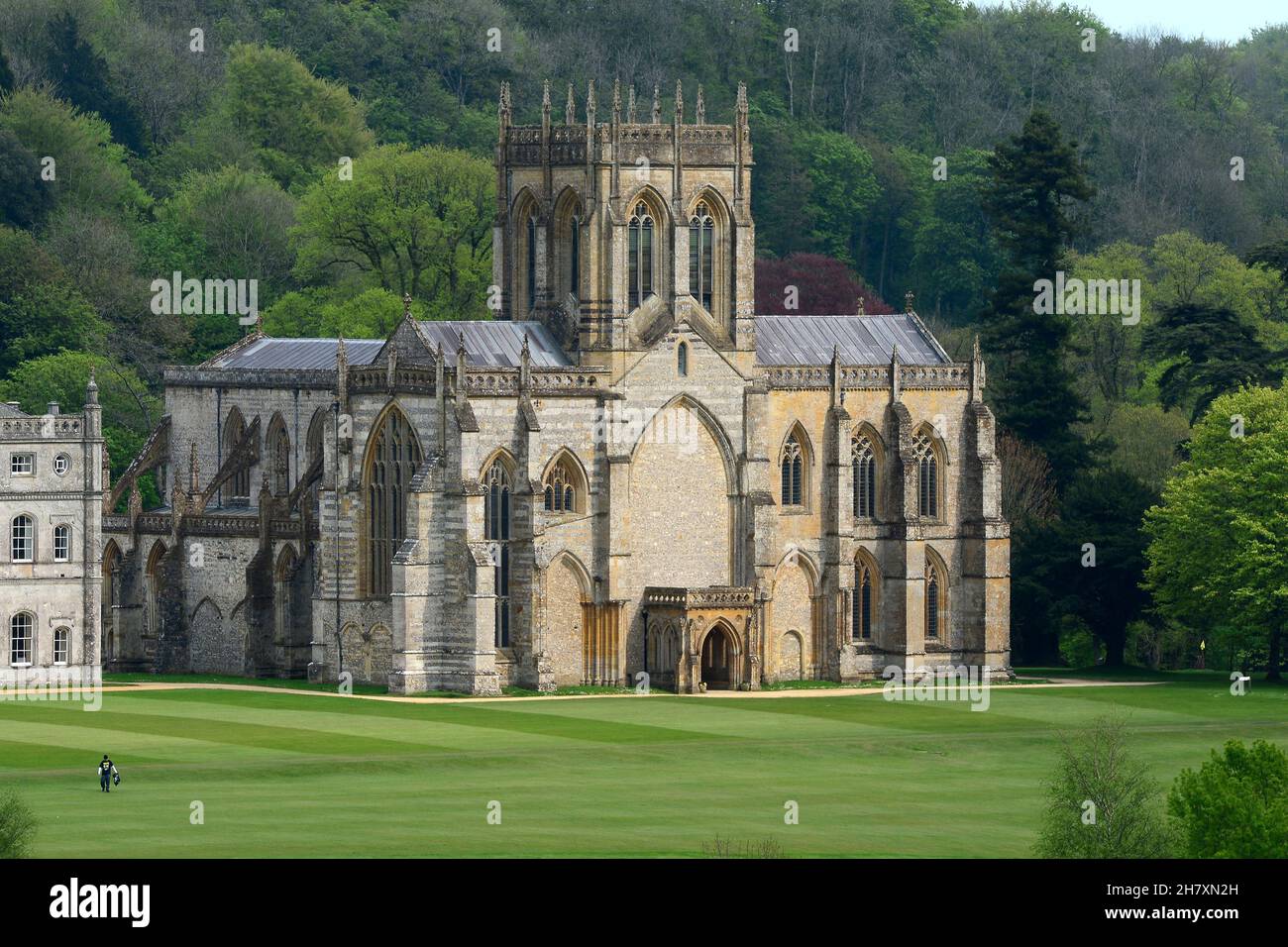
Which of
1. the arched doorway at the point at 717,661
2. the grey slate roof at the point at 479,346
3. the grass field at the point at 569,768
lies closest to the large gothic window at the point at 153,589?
the grey slate roof at the point at 479,346

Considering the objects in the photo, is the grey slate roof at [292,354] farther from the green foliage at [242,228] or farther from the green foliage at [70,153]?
the green foliage at [70,153]

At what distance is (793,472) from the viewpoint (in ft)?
367

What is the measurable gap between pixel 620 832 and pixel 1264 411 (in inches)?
1708

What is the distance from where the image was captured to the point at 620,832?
2990 inches

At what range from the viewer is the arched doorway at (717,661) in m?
109

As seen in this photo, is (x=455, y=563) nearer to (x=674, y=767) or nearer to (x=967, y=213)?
(x=674, y=767)

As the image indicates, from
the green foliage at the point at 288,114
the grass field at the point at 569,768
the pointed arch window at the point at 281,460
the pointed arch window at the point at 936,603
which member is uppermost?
the green foliage at the point at 288,114

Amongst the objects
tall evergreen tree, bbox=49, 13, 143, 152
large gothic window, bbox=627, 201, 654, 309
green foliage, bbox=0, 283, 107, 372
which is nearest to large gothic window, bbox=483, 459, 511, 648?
large gothic window, bbox=627, 201, 654, 309

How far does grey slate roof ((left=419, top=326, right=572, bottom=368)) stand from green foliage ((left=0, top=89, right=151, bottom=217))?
59.5 metres

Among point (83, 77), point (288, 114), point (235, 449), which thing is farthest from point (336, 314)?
point (83, 77)

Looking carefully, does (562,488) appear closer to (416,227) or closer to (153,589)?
(153,589)

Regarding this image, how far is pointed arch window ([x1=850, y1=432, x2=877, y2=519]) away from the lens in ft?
371

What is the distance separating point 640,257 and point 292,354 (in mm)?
13812

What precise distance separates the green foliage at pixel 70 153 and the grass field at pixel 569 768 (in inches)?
2578
